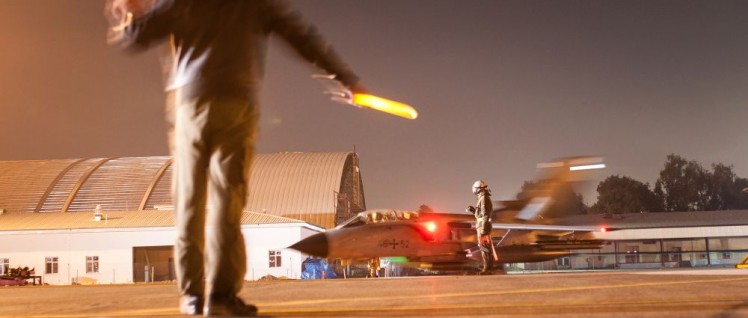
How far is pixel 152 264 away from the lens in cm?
4356

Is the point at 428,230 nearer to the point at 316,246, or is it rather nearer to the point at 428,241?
the point at 428,241

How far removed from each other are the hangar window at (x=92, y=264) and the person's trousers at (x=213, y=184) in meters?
43.7

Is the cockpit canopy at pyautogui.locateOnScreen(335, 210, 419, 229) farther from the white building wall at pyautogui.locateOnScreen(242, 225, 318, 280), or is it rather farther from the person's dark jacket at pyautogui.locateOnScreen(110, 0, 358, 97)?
the person's dark jacket at pyautogui.locateOnScreen(110, 0, 358, 97)

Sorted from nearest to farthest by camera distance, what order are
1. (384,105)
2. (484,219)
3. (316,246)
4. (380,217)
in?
1. (384,105)
2. (484,219)
3. (316,246)
4. (380,217)

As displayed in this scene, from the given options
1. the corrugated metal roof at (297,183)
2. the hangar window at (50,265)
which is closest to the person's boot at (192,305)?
the hangar window at (50,265)

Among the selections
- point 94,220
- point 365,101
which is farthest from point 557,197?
point 94,220

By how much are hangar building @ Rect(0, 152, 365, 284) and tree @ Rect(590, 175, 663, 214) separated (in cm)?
4408

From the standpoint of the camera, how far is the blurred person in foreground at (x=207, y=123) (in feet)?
9.92

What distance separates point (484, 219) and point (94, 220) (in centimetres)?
3622

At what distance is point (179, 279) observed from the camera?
10.2 ft

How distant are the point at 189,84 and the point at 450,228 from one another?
66.7 feet

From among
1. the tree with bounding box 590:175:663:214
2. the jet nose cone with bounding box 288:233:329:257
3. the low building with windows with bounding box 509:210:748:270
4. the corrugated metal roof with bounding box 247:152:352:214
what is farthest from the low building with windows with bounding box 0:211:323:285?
the tree with bounding box 590:175:663:214

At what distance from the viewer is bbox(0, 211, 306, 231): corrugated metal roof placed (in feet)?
145

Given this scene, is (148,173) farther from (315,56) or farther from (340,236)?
(315,56)
